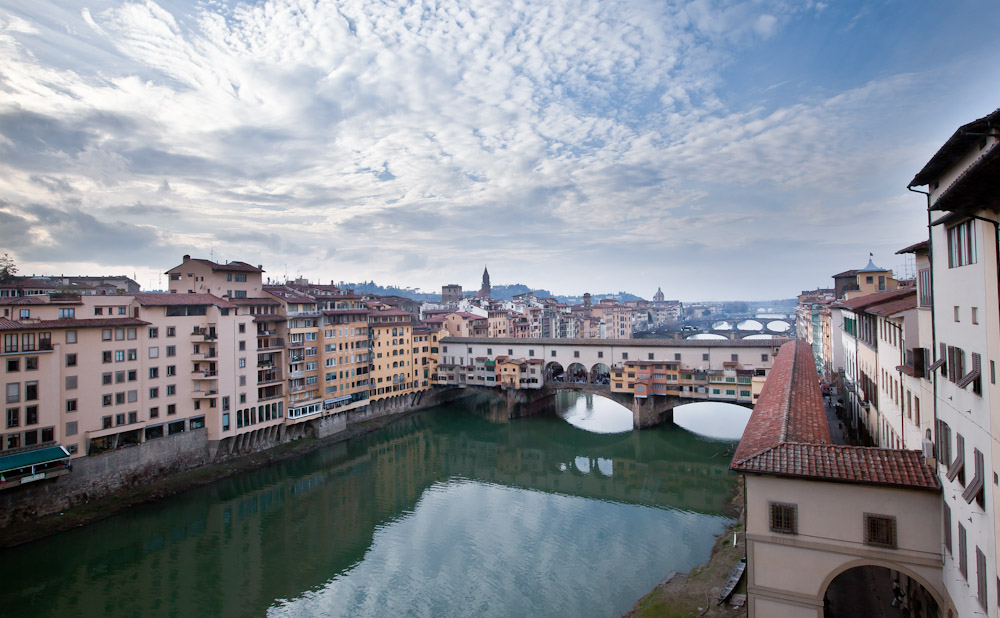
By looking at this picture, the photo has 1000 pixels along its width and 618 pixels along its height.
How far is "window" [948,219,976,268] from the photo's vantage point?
23.2 feet

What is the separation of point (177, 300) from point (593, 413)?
100 ft

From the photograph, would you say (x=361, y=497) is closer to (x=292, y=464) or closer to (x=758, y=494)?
(x=292, y=464)

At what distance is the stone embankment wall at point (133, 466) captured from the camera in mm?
20812

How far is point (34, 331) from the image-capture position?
71.6 ft

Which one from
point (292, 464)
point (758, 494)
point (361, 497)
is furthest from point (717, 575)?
point (292, 464)

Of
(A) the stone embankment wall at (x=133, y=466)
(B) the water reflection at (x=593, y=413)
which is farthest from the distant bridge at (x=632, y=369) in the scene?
(A) the stone embankment wall at (x=133, y=466)

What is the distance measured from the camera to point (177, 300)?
2734 cm

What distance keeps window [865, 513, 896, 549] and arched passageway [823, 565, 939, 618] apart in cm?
237

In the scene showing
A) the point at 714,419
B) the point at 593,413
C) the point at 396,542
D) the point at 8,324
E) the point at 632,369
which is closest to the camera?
the point at 8,324

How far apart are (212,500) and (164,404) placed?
521cm

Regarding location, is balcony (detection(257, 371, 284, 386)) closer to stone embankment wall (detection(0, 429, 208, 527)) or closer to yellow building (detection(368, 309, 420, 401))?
stone embankment wall (detection(0, 429, 208, 527))

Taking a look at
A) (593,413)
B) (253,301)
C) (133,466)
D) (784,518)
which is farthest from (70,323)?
(593,413)

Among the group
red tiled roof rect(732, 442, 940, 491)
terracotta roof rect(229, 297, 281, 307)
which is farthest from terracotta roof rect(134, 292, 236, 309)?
red tiled roof rect(732, 442, 940, 491)

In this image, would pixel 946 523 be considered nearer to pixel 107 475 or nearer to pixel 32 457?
pixel 32 457
